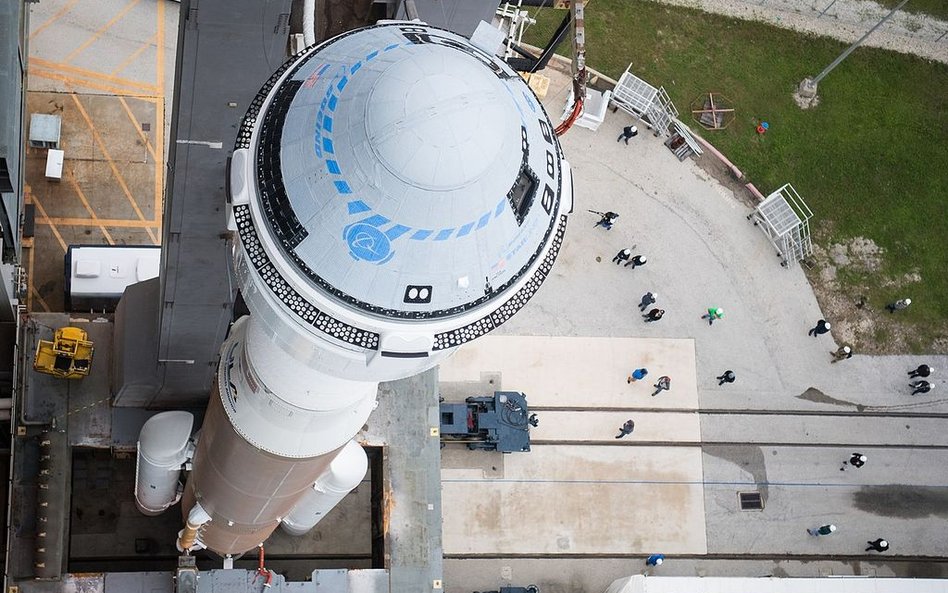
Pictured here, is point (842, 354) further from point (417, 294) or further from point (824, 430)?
point (417, 294)

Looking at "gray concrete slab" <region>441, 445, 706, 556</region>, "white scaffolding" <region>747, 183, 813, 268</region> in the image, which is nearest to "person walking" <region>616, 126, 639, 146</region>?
"white scaffolding" <region>747, 183, 813, 268</region>

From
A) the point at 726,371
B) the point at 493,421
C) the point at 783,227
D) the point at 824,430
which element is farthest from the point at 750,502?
the point at 783,227

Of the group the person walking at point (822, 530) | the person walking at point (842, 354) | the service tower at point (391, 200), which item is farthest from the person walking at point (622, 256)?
the service tower at point (391, 200)

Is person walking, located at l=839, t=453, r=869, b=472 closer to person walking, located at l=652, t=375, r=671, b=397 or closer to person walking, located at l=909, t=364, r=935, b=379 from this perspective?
person walking, located at l=909, t=364, r=935, b=379

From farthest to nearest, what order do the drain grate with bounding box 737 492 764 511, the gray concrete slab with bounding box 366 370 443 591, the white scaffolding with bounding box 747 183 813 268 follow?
the white scaffolding with bounding box 747 183 813 268 → the drain grate with bounding box 737 492 764 511 → the gray concrete slab with bounding box 366 370 443 591

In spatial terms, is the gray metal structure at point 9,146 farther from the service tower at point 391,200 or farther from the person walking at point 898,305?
the person walking at point 898,305

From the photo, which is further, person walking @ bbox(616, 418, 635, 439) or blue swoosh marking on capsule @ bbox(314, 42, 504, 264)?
person walking @ bbox(616, 418, 635, 439)

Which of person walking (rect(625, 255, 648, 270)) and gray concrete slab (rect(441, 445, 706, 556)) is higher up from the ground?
person walking (rect(625, 255, 648, 270))
